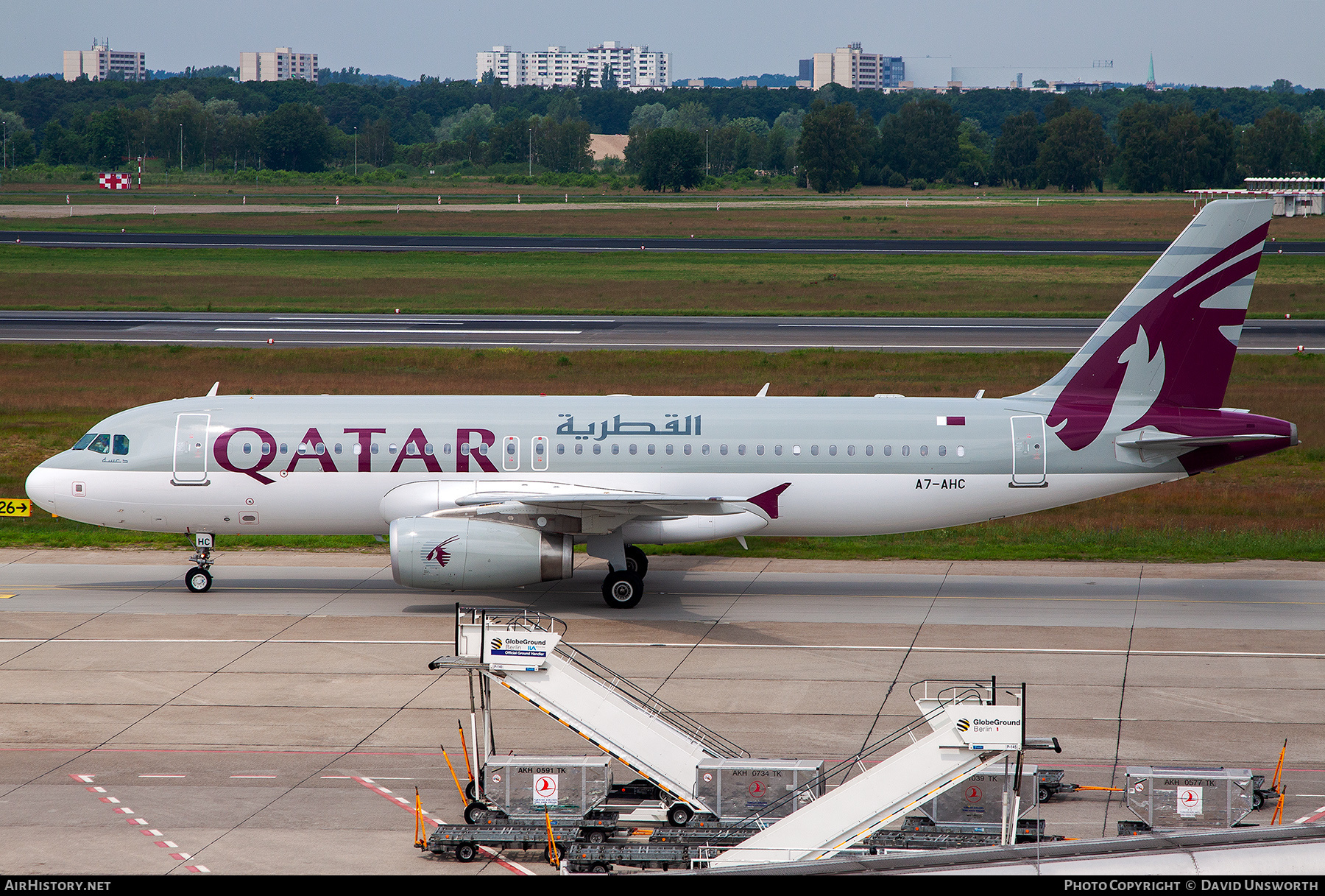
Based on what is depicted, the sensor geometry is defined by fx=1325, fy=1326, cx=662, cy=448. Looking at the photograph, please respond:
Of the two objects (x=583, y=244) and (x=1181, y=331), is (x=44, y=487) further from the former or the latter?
(x=583, y=244)

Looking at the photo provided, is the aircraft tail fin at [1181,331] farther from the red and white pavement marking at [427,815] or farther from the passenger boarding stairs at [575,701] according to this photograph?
the red and white pavement marking at [427,815]

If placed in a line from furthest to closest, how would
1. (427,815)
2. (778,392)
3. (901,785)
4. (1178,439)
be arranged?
(778,392)
(1178,439)
(427,815)
(901,785)

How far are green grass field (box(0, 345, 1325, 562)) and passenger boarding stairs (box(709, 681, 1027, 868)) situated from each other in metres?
21.5

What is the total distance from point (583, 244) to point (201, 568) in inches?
3569

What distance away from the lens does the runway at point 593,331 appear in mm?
70375

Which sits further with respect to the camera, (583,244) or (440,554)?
(583,244)

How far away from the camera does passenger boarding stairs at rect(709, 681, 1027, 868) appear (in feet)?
53.3

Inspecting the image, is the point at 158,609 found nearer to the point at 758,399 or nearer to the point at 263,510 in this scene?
the point at 263,510

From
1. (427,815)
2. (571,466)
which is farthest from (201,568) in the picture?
(427,815)

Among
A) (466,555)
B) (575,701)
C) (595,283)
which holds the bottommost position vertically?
(466,555)

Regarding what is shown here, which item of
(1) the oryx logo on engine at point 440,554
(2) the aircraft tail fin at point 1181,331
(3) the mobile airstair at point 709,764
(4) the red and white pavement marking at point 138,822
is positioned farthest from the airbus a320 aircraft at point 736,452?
(3) the mobile airstair at point 709,764

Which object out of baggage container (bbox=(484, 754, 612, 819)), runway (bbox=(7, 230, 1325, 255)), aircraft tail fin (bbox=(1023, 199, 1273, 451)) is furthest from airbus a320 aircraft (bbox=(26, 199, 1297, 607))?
runway (bbox=(7, 230, 1325, 255))

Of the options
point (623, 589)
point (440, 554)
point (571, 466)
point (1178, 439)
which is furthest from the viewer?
point (571, 466)

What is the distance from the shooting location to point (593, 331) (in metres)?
75.3
